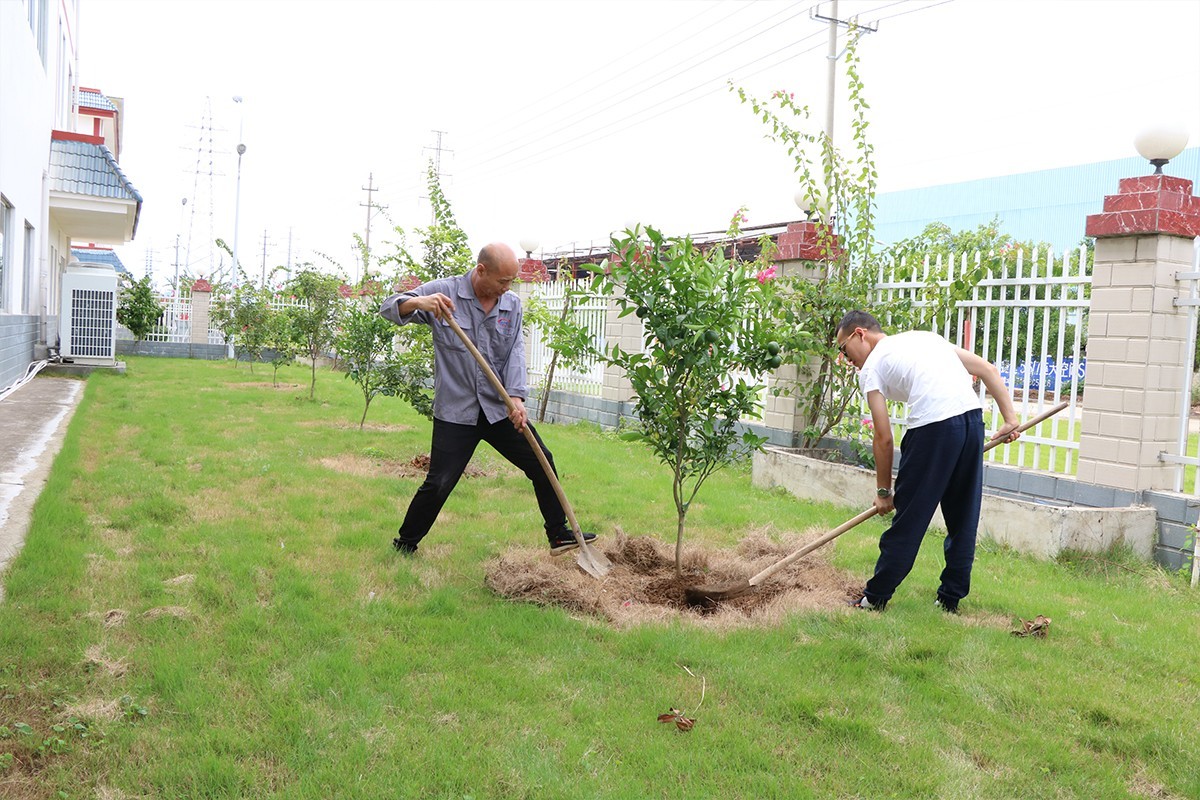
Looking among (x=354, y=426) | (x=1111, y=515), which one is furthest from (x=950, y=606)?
(x=354, y=426)

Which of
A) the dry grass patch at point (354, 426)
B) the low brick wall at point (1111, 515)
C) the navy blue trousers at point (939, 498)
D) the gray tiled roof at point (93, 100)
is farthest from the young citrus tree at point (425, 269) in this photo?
the gray tiled roof at point (93, 100)

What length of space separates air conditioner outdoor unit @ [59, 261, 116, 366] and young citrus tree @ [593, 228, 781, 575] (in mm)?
15464

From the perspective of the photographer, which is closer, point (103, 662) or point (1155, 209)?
point (103, 662)

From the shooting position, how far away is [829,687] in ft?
11.8

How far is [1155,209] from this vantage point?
586 centimetres

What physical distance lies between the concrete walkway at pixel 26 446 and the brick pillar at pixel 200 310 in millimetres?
12319

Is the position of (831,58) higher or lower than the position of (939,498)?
higher

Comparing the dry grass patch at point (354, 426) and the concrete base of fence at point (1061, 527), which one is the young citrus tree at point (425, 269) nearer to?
the dry grass patch at point (354, 426)

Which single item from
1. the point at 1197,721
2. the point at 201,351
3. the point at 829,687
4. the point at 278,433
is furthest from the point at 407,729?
the point at 201,351

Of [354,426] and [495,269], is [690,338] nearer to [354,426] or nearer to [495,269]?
[495,269]

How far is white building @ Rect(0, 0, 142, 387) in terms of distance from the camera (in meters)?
11.6

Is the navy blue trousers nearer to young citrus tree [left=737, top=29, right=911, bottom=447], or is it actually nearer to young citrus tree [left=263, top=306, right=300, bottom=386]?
young citrus tree [left=737, top=29, right=911, bottom=447]

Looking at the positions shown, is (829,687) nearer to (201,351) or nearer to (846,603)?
(846,603)

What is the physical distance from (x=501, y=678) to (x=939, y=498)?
2333 mm
